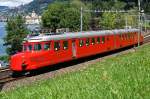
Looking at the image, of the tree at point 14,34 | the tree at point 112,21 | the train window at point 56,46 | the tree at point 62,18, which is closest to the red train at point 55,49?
the train window at point 56,46

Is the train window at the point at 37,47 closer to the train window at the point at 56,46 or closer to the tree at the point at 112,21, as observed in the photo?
the train window at the point at 56,46

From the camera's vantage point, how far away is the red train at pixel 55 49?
26391mm

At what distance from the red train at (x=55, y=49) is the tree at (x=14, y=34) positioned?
1891 inches

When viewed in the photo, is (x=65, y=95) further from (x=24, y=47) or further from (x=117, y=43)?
(x=117, y=43)

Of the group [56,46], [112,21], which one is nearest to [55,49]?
[56,46]

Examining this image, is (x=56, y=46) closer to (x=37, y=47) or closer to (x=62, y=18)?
(x=37, y=47)

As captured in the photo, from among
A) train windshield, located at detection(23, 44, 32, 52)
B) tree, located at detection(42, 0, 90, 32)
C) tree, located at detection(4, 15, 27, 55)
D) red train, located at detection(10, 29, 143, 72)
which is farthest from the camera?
tree, located at detection(42, 0, 90, 32)

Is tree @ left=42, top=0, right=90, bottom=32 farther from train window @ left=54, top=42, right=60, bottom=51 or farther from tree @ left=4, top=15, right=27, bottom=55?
train window @ left=54, top=42, right=60, bottom=51

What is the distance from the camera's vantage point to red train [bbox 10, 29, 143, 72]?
2639 cm

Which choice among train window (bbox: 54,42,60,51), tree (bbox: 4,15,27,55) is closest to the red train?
train window (bbox: 54,42,60,51)

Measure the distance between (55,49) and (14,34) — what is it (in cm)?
5995

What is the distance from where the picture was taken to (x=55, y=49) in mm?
28578

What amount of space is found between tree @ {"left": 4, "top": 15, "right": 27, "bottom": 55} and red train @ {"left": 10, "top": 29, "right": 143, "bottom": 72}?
158 ft

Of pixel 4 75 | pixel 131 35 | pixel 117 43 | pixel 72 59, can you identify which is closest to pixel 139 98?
pixel 4 75
